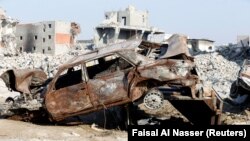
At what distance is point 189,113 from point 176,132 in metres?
3.18

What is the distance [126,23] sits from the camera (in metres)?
62.1

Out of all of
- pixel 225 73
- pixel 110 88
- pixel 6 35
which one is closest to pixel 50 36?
pixel 6 35

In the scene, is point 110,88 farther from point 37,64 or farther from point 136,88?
point 37,64

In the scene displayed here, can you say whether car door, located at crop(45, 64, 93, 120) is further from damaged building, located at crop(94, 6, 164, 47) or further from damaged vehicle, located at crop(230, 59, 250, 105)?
damaged building, located at crop(94, 6, 164, 47)

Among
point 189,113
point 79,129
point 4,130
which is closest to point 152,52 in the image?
point 189,113

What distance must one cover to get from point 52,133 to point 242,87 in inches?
206

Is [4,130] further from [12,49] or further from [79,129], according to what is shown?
[12,49]

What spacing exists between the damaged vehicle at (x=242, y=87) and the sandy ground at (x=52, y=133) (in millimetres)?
3660

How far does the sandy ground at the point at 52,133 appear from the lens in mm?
7867

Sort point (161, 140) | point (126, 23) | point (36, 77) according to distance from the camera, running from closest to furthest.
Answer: point (161, 140) → point (36, 77) → point (126, 23)

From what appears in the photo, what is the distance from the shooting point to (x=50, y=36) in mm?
58031

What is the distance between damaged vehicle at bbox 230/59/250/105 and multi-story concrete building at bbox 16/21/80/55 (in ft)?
156

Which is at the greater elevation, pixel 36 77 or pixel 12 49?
pixel 36 77

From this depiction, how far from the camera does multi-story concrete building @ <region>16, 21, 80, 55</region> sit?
58031 millimetres
